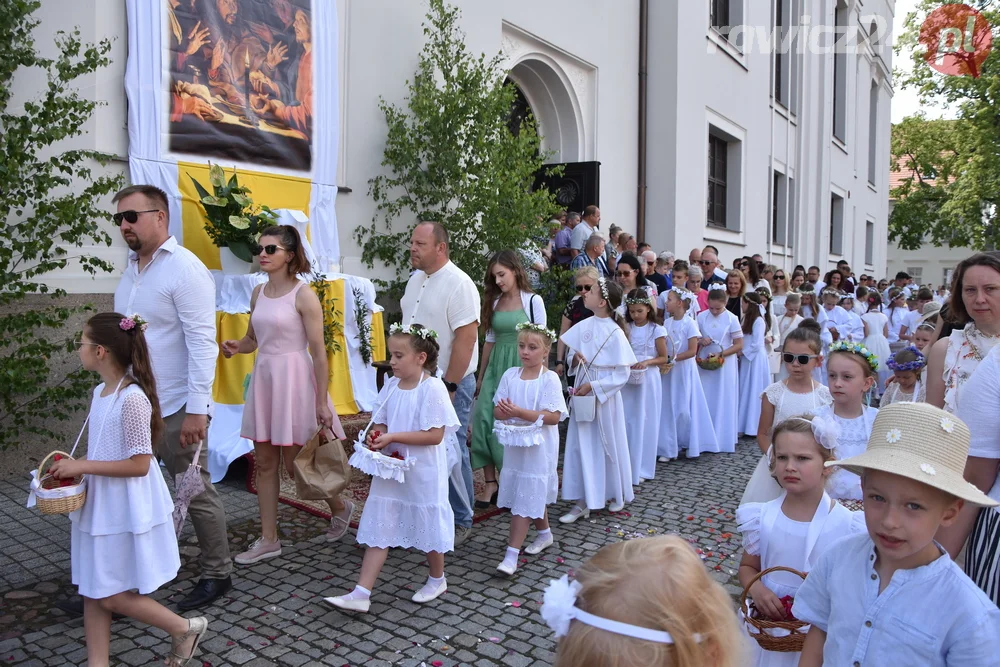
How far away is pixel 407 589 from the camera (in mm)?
4254

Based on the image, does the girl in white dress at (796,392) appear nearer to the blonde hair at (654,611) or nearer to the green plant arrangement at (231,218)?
the blonde hair at (654,611)

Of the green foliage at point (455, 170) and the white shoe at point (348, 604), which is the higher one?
the green foliage at point (455, 170)

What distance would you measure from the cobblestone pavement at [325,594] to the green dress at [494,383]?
496mm

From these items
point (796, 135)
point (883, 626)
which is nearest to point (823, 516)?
point (883, 626)

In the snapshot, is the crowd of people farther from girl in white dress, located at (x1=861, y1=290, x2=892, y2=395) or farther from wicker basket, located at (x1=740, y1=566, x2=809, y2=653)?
girl in white dress, located at (x1=861, y1=290, x2=892, y2=395)

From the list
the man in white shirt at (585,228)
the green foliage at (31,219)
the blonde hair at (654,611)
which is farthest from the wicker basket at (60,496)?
the man in white shirt at (585,228)

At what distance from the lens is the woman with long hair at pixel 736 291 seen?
29.0 feet

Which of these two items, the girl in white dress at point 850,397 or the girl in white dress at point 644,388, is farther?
the girl in white dress at point 644,388

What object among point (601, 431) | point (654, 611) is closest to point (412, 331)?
point (601, 431)

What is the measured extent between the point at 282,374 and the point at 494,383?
67.4 inches

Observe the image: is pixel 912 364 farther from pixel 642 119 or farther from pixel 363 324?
pixel 642 119

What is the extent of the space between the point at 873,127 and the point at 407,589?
3593 centimetres

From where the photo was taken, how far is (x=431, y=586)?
4117 millimetres

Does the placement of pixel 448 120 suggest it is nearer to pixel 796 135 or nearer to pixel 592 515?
pixel 592 515
